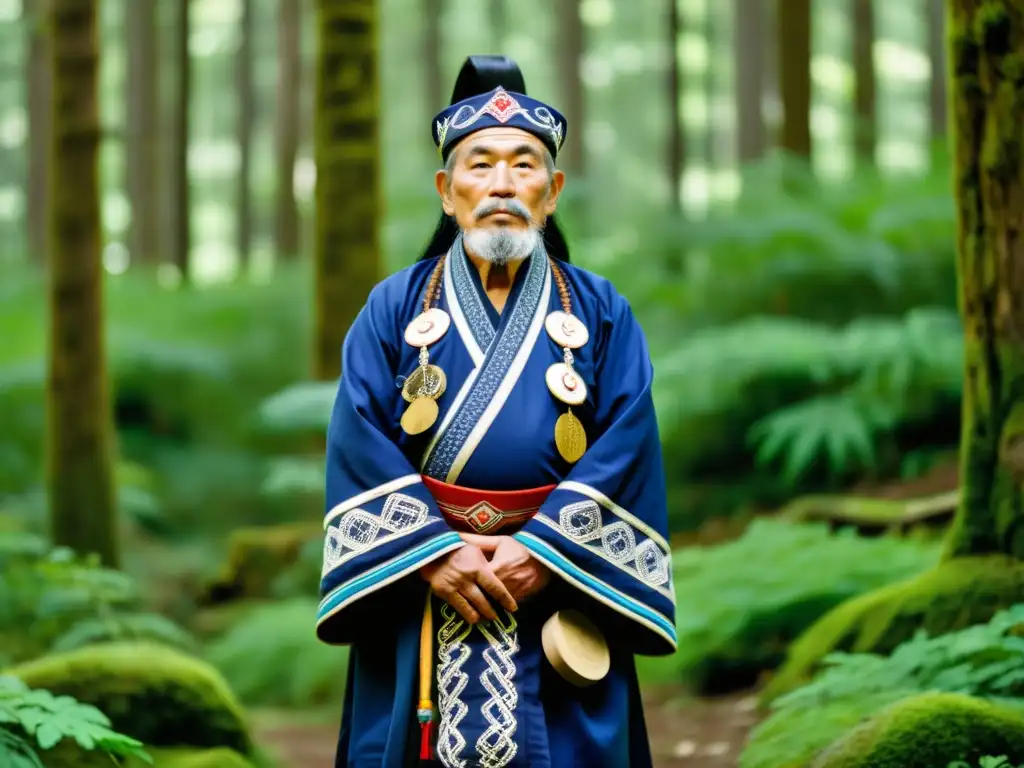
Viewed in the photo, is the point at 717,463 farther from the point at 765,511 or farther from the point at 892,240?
the point at 892,240

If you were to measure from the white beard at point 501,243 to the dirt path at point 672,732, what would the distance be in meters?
2.75

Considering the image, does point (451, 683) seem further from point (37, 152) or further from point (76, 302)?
point (37, 152)

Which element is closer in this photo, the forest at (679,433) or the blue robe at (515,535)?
the blue robe at (515,535)

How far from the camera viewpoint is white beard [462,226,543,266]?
3.53 metres

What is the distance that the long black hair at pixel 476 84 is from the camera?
3748 mm

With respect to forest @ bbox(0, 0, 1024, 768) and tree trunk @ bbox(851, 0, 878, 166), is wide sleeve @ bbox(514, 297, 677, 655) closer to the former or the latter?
forest @ bbox(0, 0, 1024, 768)

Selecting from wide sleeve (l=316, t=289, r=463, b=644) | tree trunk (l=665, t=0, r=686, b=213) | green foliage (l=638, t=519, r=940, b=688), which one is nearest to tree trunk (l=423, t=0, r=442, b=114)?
tree trunk (l=665, t=0, r=686, b=213)

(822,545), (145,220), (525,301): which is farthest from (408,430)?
(145,220)

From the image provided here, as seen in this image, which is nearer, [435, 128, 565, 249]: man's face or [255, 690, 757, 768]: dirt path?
[435, 128, 565, 249]: man's face

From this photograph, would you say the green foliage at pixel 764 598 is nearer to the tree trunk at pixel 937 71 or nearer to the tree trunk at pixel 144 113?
the tree trunk at pixel 937 71

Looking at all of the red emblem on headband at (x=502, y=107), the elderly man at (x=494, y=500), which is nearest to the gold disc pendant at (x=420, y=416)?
the elderly man at (x=494, y=500)

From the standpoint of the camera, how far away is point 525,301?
3.60 meters

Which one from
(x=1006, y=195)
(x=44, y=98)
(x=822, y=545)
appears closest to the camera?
(x=1006, y=195)

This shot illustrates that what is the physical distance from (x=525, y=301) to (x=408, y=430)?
48 cm
